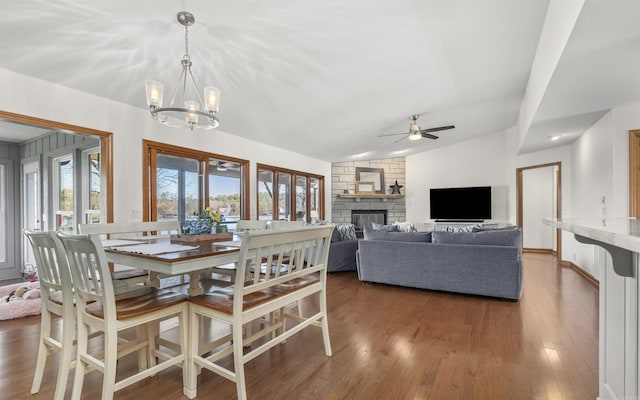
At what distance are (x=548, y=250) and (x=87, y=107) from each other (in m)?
8.98

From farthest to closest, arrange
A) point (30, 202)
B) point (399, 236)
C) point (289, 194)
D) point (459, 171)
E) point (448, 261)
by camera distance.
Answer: point (459, 171) → point (289, 194) → point (30, 202) → point (399, 236) → point (448, 261)

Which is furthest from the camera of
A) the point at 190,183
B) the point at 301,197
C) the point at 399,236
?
the point at 301,197

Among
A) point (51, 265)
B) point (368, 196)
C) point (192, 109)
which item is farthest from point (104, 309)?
point (368, 196)

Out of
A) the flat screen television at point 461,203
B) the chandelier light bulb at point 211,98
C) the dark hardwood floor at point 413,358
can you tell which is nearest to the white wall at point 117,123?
the chandelier light bulb at point 211,98

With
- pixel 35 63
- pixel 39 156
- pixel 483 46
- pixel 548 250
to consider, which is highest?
pixel 483 46

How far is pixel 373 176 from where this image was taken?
8.65m

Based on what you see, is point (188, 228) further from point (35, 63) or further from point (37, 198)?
point (37, 198)

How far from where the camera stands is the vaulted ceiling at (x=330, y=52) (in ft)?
7.04

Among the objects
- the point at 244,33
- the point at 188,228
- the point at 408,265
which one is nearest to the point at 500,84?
the point at 408,265

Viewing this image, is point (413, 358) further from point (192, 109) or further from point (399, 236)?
point (192, 109)

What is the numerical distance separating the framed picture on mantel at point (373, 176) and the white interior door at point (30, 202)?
6.73 meters

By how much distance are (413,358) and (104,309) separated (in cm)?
194

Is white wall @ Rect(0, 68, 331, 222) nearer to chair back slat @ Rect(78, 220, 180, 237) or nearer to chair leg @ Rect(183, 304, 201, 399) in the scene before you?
chair back slat @ Rect(78, 220, 180, 237)

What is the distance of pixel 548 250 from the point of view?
7.16 metres
